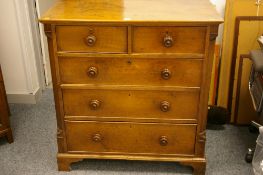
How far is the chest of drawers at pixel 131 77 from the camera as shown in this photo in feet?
5.41

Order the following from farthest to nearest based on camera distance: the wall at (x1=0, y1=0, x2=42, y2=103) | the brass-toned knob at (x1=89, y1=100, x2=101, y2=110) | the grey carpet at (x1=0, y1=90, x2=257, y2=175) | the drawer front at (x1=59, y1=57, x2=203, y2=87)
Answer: the wall at (x1=0, y1=0, x2=42, y2=103)
the grey carpet at (x1=0, y1=90, x2=257, y2=175)
the brass-toned knob at (x1=89, y1=100, x2=101, y2=110)
the drawer front at (x1=59, y1=57, x2=203, y2=87)

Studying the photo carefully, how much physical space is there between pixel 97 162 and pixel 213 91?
95 centimetres

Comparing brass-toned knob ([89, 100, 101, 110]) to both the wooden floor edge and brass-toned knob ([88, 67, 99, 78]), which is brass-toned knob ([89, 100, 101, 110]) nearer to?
brass-toned knob ([88, 67, 99, 78])

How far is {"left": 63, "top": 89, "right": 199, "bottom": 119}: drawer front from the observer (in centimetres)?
180

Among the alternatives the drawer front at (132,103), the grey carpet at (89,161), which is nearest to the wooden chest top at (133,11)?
the drawer front at (132,103)

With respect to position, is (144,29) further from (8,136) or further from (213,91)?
(8,136)

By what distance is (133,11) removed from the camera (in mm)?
1738

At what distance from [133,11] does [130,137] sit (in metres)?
0.68

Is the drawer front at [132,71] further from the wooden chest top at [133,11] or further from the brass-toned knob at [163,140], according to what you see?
the brass-toned knob at [163,140]

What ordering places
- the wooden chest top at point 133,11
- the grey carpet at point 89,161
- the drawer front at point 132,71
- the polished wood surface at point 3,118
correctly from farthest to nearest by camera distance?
the polished wood surface at point 3,118 < the grey carpet at point 89,161 < the drawer front at point 132,71 < the wooden chest top at point 133,11

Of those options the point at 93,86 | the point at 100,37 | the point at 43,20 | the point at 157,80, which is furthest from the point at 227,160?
the point at 43,20

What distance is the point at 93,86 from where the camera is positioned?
5.90ft

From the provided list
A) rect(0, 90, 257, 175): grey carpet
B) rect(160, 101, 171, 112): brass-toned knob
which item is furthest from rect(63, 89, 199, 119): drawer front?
rect(0, 90, 257, 175): grey carpet

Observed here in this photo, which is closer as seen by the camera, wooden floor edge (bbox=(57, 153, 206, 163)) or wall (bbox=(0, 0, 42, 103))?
wooden floor edge (bbox=(57, 153, 206, 163))
